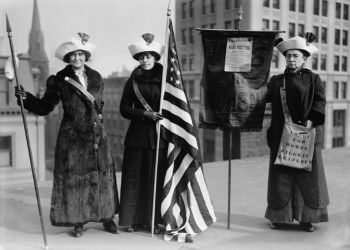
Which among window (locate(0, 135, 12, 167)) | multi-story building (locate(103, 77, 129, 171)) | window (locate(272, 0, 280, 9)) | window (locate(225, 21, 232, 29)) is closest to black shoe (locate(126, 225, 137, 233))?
window (locate(0, 135, 12, 167))

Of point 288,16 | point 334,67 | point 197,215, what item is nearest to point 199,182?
point 197,215

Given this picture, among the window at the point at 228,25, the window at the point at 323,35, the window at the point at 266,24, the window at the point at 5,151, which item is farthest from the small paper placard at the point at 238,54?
the window at the point at 323,35

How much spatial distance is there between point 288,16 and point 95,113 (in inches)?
1180

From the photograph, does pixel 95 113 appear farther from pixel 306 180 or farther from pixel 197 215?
pixel 306 180

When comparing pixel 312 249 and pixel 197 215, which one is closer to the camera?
pixel 312 249

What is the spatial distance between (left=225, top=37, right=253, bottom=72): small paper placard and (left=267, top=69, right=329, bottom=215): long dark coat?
0.37 meters

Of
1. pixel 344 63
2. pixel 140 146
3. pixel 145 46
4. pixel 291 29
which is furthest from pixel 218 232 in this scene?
pixel 344 63

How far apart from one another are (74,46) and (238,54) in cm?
170

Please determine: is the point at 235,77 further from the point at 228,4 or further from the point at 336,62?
the point at 336,62

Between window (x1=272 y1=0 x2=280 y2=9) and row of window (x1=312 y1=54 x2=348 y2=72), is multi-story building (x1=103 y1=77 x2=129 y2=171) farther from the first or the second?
row of window (x1=312 y1=54 x2=348 y2=72)

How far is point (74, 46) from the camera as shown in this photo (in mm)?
4250

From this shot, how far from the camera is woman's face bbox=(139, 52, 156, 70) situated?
4.45 meters

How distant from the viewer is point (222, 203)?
6098 millimetres

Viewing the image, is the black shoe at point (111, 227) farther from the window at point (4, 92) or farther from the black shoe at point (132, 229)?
the window at point (4, 92)
